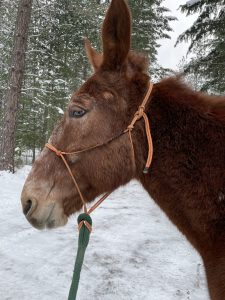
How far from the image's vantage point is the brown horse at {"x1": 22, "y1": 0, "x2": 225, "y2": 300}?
81.9 inches

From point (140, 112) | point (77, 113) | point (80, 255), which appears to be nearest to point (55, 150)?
point (77, 113)

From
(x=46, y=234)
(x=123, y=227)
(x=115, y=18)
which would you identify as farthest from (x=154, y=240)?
(x=115, y=18)

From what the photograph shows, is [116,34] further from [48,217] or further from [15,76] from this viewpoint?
[15,76]

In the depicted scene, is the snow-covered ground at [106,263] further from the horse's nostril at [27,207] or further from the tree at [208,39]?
the tree at [208,39]

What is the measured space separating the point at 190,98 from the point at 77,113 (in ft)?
2.69

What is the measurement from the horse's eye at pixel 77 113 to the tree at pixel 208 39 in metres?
8.20

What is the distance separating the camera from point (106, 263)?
4.60m

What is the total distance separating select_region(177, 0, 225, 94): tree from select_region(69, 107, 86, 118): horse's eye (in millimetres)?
8198

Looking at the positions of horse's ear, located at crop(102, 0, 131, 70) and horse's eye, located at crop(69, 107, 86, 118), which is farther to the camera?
horse's eye, located at crop(69, 107, 86, 118)

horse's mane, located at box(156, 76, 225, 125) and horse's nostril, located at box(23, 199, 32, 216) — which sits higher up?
horse's mane, located at box(156, 76, 225, 125)

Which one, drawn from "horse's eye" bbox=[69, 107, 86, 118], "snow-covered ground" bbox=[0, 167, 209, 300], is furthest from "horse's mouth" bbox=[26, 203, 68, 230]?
"snow-covered ground" bbox=[0, 167, 209, 300]

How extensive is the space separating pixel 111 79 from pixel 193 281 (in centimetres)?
309

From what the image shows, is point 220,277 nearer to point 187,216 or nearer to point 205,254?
point 205,254

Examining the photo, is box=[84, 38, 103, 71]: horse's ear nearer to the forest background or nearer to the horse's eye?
the horse's eye
